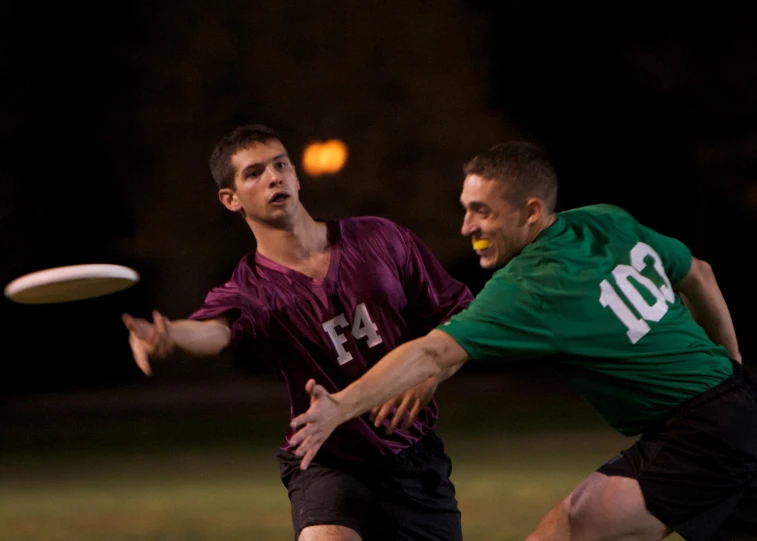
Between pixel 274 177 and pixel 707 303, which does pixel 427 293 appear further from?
pixel 707 303

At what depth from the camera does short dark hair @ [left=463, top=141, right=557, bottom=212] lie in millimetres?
4633

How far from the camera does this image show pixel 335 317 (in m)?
5.11

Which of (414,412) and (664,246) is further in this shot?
(664,246)

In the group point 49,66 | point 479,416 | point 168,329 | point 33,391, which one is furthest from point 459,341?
point 33,391

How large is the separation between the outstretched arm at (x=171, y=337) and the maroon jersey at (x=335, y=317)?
88 mm

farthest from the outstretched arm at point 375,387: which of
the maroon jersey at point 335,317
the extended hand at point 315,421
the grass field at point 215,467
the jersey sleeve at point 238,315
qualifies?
the grass field at point 215,467

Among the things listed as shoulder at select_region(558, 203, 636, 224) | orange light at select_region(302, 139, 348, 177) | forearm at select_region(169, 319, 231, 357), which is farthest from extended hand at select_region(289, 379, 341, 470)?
orange light at select_region(302, 139, 348, 177)

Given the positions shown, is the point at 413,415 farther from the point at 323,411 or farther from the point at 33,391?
the point at 33,391

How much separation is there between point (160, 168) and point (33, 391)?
459cm

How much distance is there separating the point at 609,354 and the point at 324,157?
39.1ft

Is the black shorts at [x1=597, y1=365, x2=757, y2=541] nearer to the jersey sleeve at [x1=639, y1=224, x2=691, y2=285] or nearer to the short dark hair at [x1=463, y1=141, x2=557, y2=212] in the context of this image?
the jersey sleeve at [x1=639, y1=224, x2=691, y2=285]

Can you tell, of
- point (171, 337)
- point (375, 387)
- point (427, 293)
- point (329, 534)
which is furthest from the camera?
point (427, 293)

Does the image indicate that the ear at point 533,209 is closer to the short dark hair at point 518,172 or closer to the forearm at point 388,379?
the short dark hair at point 518,172

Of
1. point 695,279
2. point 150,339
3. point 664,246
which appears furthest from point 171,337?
point 695,279
